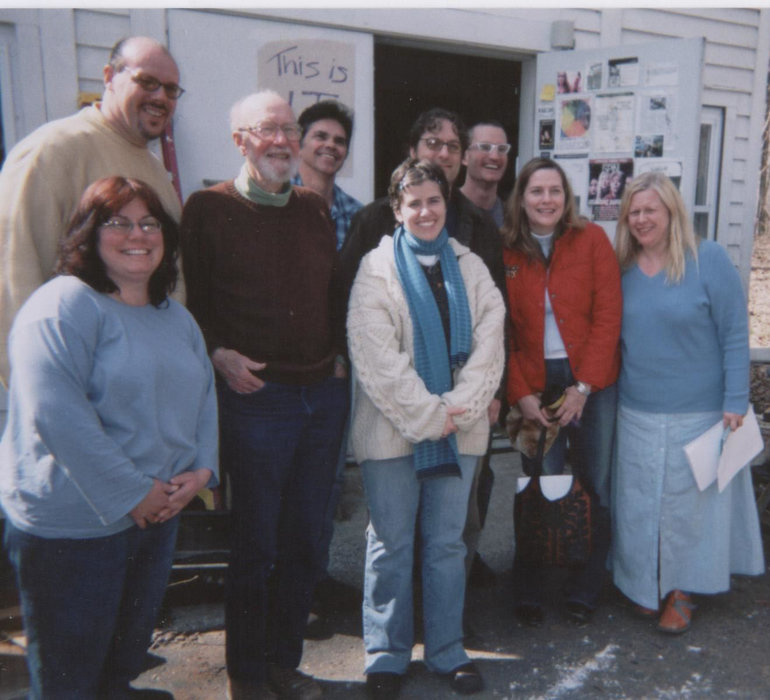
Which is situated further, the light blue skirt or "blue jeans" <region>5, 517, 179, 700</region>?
the light blue skirt

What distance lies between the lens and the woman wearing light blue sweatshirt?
1.66 metres

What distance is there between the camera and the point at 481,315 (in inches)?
99.2

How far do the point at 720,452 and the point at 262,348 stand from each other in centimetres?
197

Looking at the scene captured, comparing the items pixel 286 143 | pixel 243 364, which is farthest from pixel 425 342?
pixel 286 143

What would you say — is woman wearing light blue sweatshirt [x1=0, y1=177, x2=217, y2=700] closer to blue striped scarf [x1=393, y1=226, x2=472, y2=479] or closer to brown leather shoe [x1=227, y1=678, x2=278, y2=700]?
→ brown leather shoe [x1=227, y1=678, x2=278, y2=700]

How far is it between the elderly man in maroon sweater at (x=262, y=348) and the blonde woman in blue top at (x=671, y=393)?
1.38m

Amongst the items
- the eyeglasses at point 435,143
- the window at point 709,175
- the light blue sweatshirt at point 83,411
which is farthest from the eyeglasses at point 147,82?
the window at point 709,175

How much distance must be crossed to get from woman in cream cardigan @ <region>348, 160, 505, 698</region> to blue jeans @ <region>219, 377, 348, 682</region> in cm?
17

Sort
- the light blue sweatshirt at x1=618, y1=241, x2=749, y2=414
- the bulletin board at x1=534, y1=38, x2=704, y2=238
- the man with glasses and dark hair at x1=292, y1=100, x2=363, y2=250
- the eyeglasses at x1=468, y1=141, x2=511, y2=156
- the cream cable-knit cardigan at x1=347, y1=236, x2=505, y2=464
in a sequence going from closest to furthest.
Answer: the cream cable-knit cardigan at x1=347, y1=236, x2=505, y2=464 < the light blue sweatshirt at x1=618, y1=241, x2=749, y2=414 < the man with glasses and dark hair at x1=292, y1=100, x2=363, y2=250 < the eyeglasses at x1=468, y1=141, x2=511, y2=156 < the bulletin board at x1=534, y1=38, x2=704, y2=238

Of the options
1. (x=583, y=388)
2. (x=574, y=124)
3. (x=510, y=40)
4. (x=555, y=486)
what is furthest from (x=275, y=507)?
(x=510, y=40)

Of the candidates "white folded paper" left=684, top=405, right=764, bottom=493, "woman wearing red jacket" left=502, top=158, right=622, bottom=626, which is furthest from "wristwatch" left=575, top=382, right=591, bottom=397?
"white folded paper" left=684, top=405, right=764, bottom=493

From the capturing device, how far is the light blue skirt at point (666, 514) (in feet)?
9.61

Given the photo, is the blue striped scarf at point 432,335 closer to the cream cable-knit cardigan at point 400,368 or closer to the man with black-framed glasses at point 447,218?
the cream cable-knit cardigan at point 400,368

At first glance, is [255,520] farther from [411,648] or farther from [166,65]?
[166,65]
